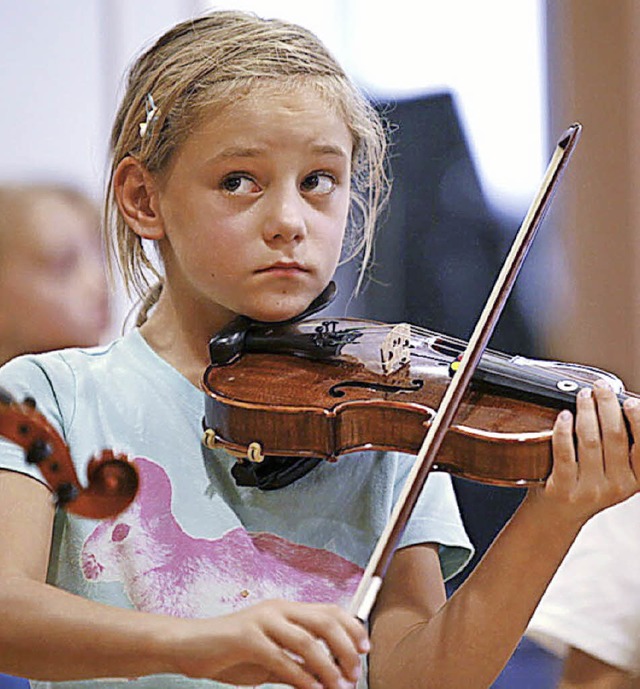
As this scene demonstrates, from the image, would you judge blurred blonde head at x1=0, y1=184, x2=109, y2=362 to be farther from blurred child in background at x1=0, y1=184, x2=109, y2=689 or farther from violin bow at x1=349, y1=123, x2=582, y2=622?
violin bow at x1=349, y1=123, x2=582, y2=622

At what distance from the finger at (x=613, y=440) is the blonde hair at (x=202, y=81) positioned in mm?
244

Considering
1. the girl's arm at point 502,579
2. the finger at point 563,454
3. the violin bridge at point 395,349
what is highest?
the violin bridge at point 395,349

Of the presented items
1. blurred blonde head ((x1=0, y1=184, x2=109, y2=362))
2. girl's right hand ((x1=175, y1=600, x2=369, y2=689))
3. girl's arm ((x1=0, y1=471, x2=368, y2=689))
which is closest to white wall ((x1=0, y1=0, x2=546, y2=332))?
blurred blonde head ((x1=0, y1=184, x2=109, y2=362))

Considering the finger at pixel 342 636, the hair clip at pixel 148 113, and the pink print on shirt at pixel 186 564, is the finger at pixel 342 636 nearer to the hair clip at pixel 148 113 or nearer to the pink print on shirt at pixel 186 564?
the pink print on shirt at pixel 186 564

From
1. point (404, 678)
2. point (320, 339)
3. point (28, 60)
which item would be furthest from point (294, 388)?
point (28, 60)

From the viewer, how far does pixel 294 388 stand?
705 millimetres

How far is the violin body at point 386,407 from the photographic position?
0.65m

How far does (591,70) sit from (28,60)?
20.5 inches

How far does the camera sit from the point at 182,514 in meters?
0.74

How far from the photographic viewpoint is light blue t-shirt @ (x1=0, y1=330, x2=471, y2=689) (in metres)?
0.72

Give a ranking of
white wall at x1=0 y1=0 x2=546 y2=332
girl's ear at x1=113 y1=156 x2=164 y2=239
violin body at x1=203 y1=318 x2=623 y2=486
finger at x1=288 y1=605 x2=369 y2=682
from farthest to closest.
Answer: white wall at x1=0 y1=0 x2=546 y2=332, girl's ear at x1=113 y1=156 x2=164 y2=239, violin body at x1=203 y1=318 x2=623 y2=486, finger at x1=288 y1=605 x2=369 y2=682

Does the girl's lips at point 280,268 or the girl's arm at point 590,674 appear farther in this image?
the girl's arm at point 590,674

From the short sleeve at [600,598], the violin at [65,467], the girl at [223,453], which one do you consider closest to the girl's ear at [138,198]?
the girl at [223,453]

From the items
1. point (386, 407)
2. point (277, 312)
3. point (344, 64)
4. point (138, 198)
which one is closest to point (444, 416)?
point (386, 407)
